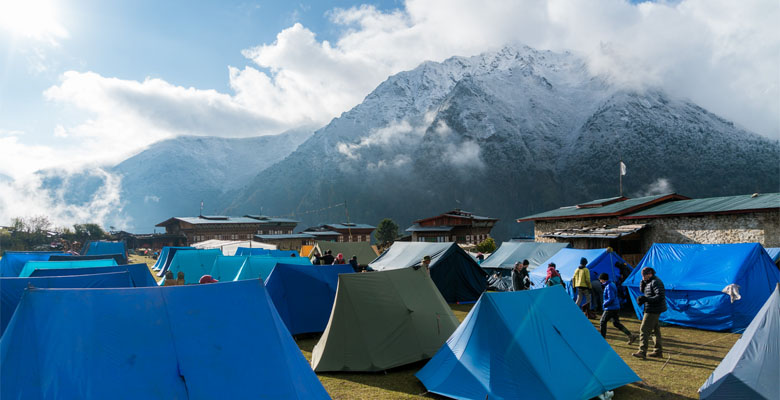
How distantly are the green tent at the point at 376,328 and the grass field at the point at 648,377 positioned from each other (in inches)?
9.3

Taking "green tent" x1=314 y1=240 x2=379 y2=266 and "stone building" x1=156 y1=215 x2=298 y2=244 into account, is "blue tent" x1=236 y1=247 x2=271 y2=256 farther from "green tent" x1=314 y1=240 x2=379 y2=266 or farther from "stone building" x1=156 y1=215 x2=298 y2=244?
"stone building" x1=156 y1=215 x2=298 y2=244

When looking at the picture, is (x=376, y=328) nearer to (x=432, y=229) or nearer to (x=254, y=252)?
(x=254, y=252)

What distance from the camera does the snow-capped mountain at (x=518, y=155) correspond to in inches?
3349

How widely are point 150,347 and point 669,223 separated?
75.2 ft

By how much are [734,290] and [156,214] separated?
171178 mm

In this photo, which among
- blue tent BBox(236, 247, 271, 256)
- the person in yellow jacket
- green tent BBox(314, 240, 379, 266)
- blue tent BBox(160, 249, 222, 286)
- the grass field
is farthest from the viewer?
green tent BBox(314, 240, 379, 266)

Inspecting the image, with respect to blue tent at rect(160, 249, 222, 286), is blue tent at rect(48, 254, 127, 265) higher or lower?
higher

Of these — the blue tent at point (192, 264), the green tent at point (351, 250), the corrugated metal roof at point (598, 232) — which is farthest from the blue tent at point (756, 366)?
the green tent at point (351, 250)

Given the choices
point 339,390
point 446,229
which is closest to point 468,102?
point 446,229

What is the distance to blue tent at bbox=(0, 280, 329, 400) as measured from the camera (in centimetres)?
380

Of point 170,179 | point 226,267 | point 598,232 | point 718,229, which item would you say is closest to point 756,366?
point 226,267

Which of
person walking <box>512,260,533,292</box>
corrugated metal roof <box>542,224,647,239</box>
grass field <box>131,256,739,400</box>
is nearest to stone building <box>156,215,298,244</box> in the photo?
corrugated metal roof <box>542,224,647,239</box>

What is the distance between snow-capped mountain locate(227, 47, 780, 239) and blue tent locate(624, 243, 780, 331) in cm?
8052

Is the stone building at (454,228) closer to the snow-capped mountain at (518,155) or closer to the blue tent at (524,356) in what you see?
the snow-capped mountain at (518,155)
